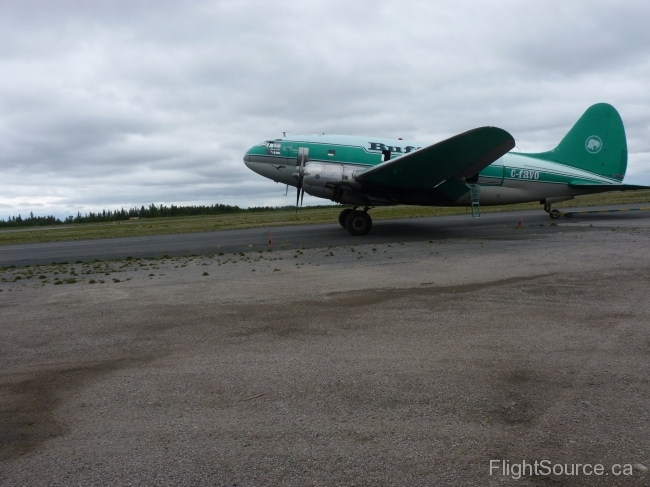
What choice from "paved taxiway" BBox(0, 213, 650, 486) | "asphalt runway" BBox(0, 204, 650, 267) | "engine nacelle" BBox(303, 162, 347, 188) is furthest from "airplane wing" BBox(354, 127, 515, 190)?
"paved taxiway" BBox(0, 213, 650, 486)

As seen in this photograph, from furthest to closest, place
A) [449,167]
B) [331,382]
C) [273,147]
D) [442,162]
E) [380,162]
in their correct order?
[273,147]
[380,162]
[449,167]
[442,162]
[331,382]

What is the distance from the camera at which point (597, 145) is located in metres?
21.4

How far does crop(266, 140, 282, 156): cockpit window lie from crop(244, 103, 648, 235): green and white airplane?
0.05 m

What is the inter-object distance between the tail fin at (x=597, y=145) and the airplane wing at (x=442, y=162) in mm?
6016

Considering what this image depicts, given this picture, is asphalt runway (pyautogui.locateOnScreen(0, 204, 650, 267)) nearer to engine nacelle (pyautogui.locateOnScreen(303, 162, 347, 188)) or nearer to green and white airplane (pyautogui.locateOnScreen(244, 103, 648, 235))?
green and white airplane (pyautogui.locateOnScreen(244, 103, 648, 235))

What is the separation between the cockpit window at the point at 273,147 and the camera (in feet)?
63.2

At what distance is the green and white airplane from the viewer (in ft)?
53.0

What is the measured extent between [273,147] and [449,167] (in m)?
7.11

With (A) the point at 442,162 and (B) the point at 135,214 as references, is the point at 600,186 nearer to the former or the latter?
(A) the point at 442,162

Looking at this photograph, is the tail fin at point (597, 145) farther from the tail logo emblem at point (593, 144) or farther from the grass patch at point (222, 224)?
the grass patch at point (222, 224)

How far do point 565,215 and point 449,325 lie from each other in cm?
1904

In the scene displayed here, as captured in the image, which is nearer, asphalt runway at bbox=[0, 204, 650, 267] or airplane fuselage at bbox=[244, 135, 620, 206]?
asphalt runway at bbox=[0, 204, 650, 267]

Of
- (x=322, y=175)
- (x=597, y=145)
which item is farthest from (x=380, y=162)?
(x=597, y=145)

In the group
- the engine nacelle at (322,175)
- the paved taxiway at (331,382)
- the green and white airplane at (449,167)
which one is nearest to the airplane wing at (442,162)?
the green and white airplane at (449,167)
